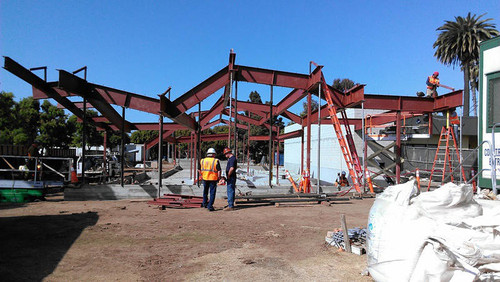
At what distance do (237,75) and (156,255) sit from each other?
8.65m

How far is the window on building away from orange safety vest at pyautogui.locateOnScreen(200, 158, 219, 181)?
24.8ft

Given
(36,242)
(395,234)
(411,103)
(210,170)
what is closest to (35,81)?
(210,170)

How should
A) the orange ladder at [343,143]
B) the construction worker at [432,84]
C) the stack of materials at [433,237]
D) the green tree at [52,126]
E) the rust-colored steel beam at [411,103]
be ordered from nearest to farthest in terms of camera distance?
the stack of materials at [433,237] → the orange ladder at [343,143] → the rust-colored steel beam at [411,103] → the construction worker at [432,84] → the green tree at [52,126]

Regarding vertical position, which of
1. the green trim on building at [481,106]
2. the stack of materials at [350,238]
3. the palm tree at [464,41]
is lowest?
the stack of materials at [350,238]

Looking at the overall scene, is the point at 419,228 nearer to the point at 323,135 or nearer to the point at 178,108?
the point at 178,108

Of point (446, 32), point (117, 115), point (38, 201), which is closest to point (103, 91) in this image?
point (117, 115)

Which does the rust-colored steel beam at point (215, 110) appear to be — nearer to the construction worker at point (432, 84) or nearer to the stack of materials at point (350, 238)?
the construction worker at point (432, 84)

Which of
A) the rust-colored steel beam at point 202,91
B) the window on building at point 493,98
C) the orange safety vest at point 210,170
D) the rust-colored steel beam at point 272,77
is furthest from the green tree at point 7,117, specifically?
the window on building at point 493,98

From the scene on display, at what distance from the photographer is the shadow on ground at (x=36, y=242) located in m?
4.46

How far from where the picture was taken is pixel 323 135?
992 inches

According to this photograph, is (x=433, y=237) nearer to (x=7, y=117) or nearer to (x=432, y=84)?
(x=432, y=84)

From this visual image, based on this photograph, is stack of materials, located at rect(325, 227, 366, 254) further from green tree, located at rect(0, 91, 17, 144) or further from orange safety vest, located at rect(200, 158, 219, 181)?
green tree, located at rect(0, 91, 17, 144)

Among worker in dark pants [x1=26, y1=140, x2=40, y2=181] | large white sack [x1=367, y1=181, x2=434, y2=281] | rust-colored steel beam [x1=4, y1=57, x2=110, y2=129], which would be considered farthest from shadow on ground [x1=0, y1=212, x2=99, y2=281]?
rust-colored steel beam [x1=4, y1=57, x2=110, y2=129]

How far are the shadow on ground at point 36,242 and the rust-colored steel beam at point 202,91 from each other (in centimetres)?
505
